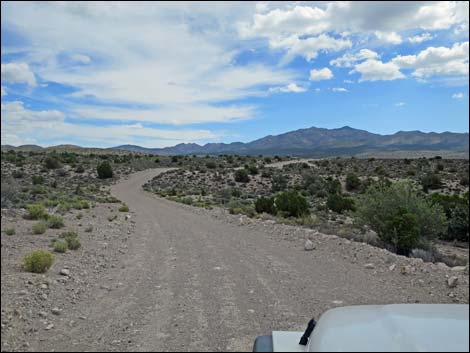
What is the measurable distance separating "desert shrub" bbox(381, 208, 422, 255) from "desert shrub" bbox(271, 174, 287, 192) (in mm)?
28534

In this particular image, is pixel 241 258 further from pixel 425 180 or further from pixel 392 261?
pixel 425 180

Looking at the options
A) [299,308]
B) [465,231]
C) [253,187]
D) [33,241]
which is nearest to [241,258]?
[299,308]

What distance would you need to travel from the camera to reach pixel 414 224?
14031 mm

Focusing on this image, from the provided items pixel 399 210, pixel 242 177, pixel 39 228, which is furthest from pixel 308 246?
pixel 242 177

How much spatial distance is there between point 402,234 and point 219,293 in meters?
7.42

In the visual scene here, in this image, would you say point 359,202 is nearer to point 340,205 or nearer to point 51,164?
point 340,205

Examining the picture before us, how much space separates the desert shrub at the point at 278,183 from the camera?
4334cm

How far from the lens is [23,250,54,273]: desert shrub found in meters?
8.77

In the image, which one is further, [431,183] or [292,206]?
[431,183]

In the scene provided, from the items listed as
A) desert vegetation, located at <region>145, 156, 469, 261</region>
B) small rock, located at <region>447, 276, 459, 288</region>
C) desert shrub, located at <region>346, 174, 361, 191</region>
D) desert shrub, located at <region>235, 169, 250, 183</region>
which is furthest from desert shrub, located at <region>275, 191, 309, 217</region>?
desert shrub, located at <region>235, 169, 250, 183</region>

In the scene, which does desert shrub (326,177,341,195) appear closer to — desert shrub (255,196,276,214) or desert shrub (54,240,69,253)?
desert shrub (255,196,276,214)

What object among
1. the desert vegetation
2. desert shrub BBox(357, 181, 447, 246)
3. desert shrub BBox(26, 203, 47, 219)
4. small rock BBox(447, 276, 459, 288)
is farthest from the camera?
desert shrub BBox(26, 203, 47, 219)

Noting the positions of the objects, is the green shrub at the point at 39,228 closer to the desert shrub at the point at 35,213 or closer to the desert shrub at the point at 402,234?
the desert shrub at the point at 35,213

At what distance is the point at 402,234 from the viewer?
1373 centimetres
